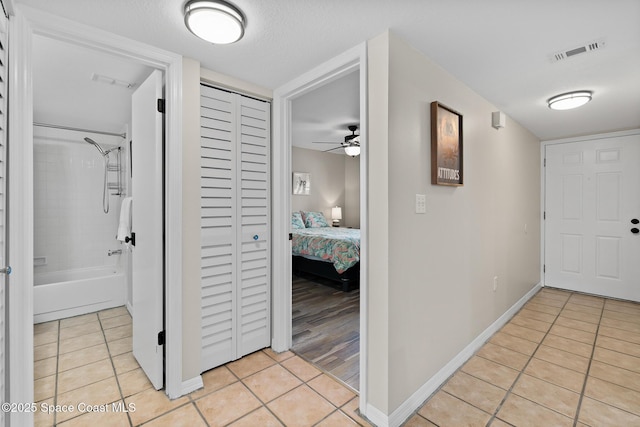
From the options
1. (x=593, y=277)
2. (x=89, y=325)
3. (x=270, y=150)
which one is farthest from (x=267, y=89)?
(x=593, y=277)

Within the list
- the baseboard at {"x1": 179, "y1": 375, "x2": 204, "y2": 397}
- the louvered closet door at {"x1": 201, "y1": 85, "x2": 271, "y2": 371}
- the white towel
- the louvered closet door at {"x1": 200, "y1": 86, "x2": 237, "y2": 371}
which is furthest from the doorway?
the white towel

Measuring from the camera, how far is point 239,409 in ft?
5.84

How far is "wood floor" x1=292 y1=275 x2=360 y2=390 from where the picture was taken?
89.9 inches

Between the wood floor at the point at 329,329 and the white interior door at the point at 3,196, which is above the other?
the white interior door at the point at 3,196

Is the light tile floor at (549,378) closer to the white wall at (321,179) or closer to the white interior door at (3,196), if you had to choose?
the white interior door at (3,196)

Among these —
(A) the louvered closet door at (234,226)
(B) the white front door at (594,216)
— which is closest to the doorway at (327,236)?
(A) the louvered closet door at (234,226)

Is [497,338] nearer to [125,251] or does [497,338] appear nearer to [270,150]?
[270,150]

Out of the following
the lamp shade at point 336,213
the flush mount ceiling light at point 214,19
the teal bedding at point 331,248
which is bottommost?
the teal bedding at point 331,248

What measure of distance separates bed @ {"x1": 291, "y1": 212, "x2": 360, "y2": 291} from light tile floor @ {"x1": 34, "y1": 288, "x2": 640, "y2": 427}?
169cm

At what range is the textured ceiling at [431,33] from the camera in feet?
4.65

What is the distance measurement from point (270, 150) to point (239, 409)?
1.80m

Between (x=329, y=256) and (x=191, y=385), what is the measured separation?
2.43 metres

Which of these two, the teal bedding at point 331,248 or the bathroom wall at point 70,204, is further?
the teal bedding at point 331,248

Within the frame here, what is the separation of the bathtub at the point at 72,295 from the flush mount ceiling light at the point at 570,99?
4.72 m
